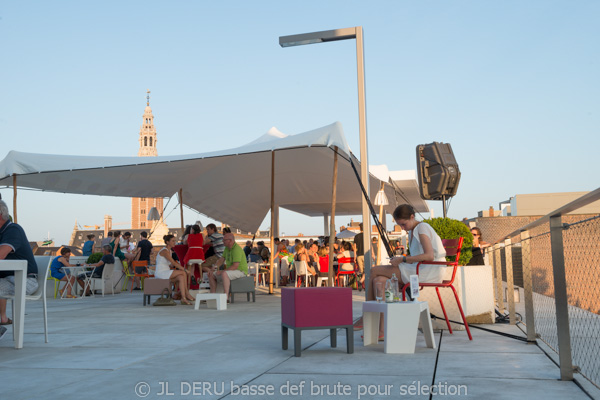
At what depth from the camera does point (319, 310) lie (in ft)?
12.7

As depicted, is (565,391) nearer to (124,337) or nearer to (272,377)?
(272,377)

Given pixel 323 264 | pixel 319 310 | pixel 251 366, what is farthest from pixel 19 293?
pixel 323 264

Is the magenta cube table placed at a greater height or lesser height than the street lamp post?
lesser

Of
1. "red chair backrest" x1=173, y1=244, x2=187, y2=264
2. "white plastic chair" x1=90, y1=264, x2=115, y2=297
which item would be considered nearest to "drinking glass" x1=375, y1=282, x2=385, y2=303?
"red chair backrest" x1=173, y1=244, x2=187, y2=264

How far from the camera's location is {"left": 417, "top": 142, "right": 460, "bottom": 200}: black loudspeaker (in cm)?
814

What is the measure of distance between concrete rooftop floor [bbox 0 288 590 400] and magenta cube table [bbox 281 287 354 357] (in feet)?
0.60

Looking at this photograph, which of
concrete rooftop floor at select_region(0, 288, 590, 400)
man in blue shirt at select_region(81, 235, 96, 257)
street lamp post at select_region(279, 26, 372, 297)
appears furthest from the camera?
man in blue shirt at select_region(81, 235, 96, 257)

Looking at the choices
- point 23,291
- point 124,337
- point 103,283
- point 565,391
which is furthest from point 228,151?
point 565,391

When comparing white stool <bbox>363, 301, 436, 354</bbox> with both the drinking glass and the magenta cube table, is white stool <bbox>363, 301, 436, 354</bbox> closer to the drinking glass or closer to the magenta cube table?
the magenta cube table

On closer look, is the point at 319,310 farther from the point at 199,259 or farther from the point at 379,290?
the point at 199,259

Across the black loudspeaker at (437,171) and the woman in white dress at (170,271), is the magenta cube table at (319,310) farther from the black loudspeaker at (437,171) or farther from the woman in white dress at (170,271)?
the woman in white dress at (170,271)

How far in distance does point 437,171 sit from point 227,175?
778 centimetres

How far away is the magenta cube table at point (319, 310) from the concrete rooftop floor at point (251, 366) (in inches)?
7.1

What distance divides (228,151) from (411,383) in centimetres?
732
